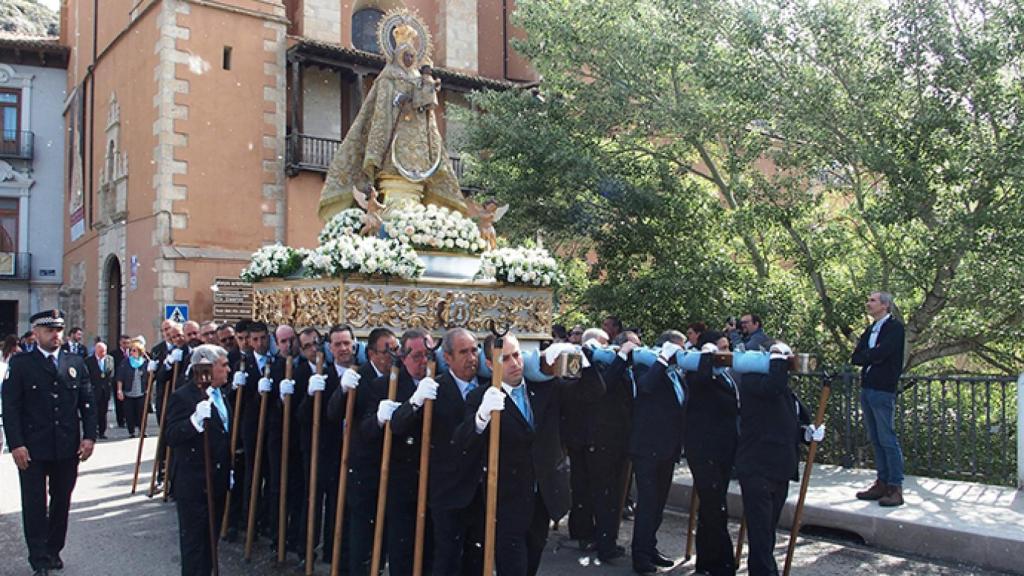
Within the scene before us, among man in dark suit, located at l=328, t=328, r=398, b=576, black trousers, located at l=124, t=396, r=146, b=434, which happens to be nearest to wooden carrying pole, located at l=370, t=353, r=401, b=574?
man in dark suit, located at l=328, t=328, r=398, b=576

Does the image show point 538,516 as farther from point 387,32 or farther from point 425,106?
point 387,32

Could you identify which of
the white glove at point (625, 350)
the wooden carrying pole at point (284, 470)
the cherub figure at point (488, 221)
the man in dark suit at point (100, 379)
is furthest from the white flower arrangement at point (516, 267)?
the man in dark suit at point (100, 379)

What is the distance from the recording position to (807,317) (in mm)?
13078

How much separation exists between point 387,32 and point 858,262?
744 centimetres

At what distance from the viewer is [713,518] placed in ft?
21.1

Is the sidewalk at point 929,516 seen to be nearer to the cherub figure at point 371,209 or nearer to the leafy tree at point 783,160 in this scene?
the leafy tree at point 783,160

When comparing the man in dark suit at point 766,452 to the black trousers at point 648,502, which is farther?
the black trousers at point 648,502

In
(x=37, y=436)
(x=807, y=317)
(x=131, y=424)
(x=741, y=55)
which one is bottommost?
(x=131, y=424)

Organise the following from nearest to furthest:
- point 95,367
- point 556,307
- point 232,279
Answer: point 95,367
point 556,307
point 232,279

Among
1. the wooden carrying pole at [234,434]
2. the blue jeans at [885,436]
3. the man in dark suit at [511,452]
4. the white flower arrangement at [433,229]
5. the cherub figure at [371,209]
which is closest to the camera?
the man in dark suit at [511,452]

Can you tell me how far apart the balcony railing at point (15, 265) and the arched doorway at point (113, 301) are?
20.9 feet

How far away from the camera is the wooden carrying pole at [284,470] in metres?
6.74

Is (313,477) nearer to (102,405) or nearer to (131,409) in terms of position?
(131,409)

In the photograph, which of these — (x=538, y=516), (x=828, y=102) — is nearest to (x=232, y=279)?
(x=828, y=102)
